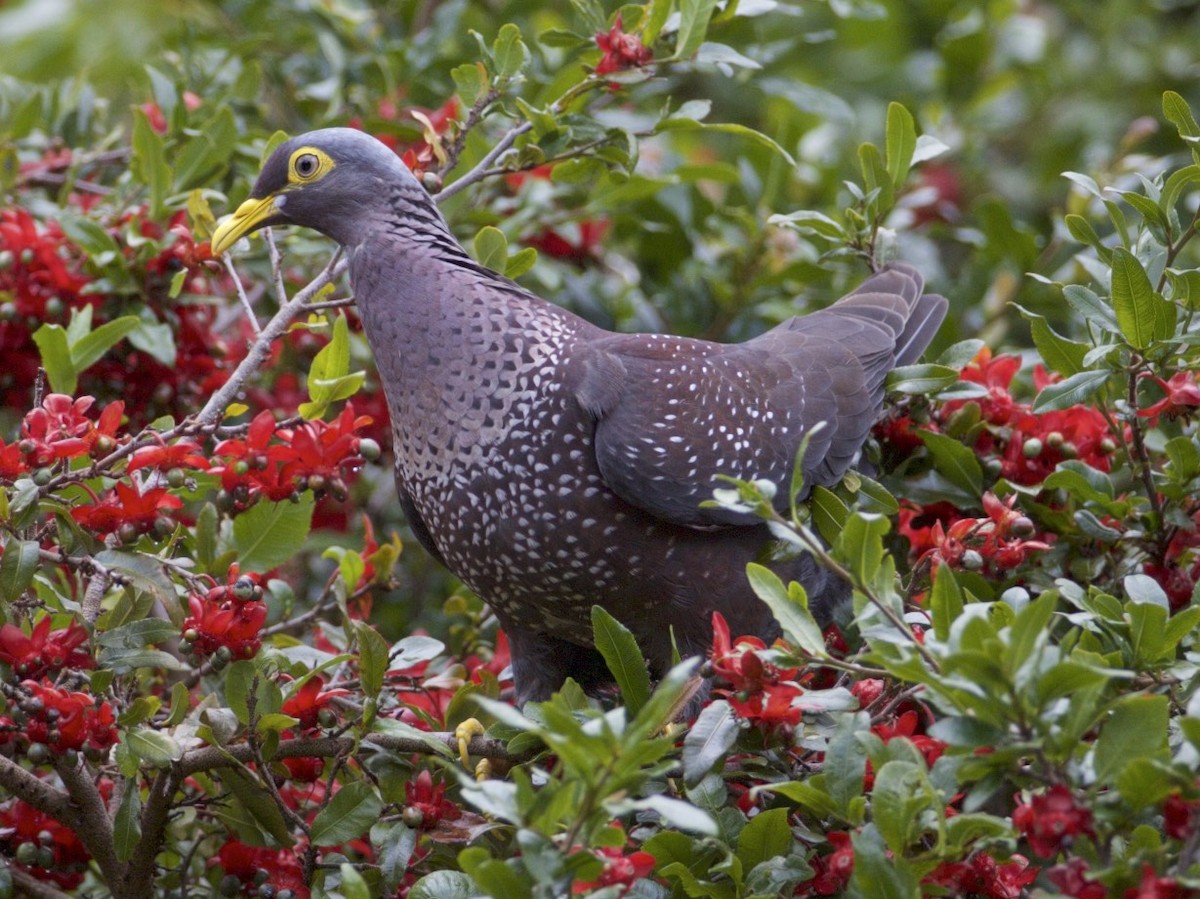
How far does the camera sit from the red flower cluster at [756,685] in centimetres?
239

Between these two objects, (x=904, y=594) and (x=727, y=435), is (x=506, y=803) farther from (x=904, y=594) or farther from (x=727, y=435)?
(x=727, y=435)

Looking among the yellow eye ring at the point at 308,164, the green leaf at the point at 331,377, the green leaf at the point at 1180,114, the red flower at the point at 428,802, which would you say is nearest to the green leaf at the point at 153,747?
the red flower at the point at 428,802

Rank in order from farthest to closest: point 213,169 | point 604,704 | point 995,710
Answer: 1. point 213,169
2. point 604,704
3. point 995,710

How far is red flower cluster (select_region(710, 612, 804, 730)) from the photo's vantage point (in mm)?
2393

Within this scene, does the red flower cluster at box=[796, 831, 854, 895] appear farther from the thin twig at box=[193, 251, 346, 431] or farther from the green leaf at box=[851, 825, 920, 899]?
the thin twig at box=[193, 251, 346, 431]

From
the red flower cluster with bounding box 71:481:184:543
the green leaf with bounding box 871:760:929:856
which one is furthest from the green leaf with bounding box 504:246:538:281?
the green leaf with bounding box 871:760:929:856

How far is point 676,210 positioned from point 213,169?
5.20 feet

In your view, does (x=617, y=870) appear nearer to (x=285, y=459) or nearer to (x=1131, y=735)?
(x=1131, y=735)

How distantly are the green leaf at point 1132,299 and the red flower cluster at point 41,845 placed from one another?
221cm

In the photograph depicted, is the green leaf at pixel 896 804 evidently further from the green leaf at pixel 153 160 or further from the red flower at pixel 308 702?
the green leaf at pixel 153 160

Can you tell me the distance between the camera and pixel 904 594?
8.75 feet

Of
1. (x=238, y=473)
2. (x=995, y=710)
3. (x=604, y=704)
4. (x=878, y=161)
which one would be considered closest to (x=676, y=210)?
(x=878, y=161)

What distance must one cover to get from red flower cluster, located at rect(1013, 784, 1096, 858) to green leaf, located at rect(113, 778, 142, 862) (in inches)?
62.8

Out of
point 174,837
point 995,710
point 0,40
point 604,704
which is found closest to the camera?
point 995,710
